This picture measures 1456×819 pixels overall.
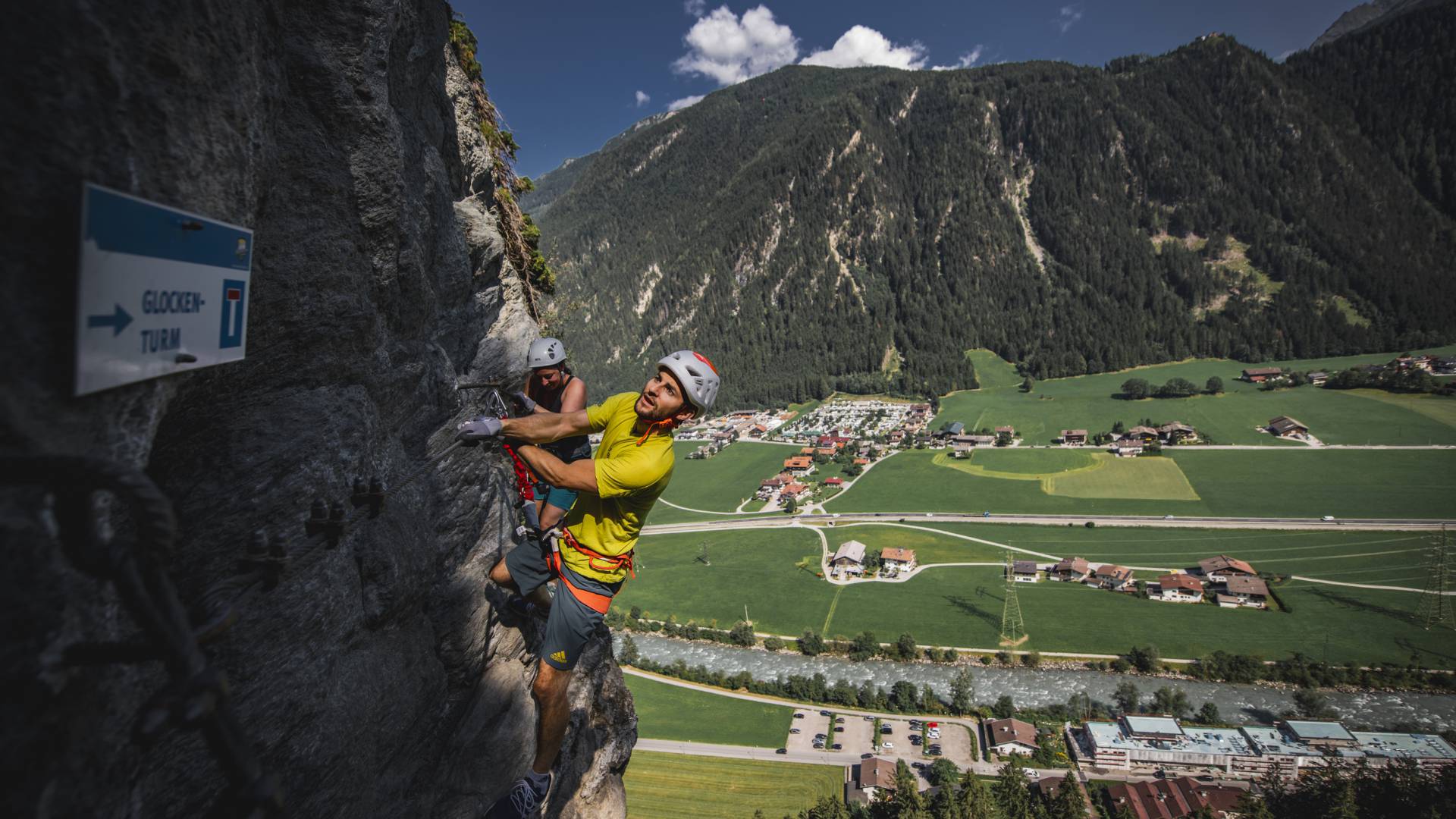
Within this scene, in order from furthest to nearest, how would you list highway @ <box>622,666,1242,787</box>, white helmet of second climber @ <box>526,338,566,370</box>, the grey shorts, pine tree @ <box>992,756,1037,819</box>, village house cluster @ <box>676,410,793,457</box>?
1. village house cluster @ <box>676,410,793,457</box>
2. highway @ <box>622,666,1242,787</box>
3. pine tree @ <box>992,756,1037,819</box>
4. white helmet of second climber @ <box>526,338,566,370</box>
5. the grey shorts

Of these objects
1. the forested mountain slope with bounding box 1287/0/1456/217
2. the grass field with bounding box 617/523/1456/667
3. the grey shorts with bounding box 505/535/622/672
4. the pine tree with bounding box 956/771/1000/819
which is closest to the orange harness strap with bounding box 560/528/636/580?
the grey shorts with bounding box 505/535/622/672

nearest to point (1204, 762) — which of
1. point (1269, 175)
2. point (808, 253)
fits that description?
point (808, 253)

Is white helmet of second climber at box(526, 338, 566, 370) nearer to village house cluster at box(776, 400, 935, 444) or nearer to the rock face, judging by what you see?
the rock face

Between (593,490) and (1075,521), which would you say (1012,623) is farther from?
(593,490)

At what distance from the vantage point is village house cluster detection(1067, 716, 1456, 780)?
3588cm

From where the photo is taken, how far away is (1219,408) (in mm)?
102312

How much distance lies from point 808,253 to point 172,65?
638 feet

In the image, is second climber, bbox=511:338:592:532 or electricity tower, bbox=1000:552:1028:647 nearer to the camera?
second climber, bbox=511:338:592:532

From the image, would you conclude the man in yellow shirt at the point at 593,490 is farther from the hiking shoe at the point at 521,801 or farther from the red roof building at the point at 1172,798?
the red roof building at the point at 1172,798

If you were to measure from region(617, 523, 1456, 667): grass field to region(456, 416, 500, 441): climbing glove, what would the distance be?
167ft

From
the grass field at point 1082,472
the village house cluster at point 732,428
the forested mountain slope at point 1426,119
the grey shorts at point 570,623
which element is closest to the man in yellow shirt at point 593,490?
the grey shorts at point 570,623

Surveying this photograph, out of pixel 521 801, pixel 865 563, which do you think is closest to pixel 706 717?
pixel 865 563

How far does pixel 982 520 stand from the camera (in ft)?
233

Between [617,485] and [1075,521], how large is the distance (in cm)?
7533
